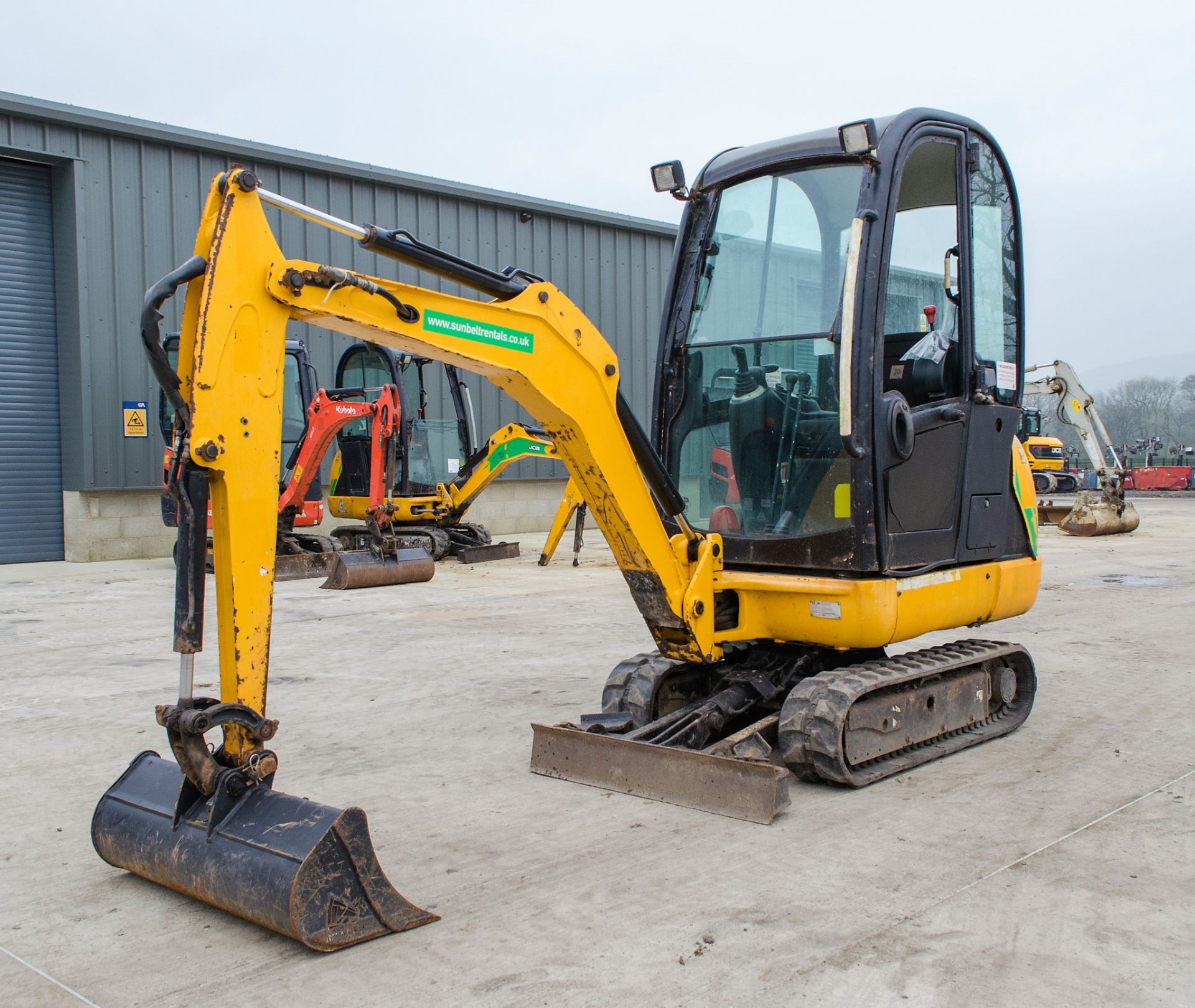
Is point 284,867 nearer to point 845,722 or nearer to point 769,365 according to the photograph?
point 845,722

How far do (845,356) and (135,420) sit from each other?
1417 centimetres

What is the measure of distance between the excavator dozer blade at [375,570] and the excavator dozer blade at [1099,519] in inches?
493

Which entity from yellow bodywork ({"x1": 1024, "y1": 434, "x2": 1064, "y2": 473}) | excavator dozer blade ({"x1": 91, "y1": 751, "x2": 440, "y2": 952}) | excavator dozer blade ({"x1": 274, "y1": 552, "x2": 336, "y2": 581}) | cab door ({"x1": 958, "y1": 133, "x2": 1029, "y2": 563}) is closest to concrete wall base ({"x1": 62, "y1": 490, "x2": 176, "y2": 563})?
excavator dozer blade ({"x1": 274, "y1": 552, "x2": 336, "y2": 581})

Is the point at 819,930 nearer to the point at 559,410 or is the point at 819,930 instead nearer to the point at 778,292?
the point at 559,410

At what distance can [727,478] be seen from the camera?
563 cm

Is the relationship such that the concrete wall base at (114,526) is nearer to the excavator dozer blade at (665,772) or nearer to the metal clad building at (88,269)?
the metal clad building at (88,269)

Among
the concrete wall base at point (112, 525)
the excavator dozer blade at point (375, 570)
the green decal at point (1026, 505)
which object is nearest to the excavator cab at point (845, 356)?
the green decal at point (1026, 505)

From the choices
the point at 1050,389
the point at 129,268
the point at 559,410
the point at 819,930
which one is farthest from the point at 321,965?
the point at 1050,389

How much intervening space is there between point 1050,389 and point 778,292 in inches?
701

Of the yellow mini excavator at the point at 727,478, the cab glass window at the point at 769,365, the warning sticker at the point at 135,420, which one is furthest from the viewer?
the warning sticker at the point at 135,420

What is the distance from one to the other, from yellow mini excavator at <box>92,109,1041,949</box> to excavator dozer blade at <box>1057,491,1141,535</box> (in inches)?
600

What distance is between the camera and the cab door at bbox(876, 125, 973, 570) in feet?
17.7

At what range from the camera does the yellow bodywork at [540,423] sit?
143 inches

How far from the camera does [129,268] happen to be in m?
16.9
